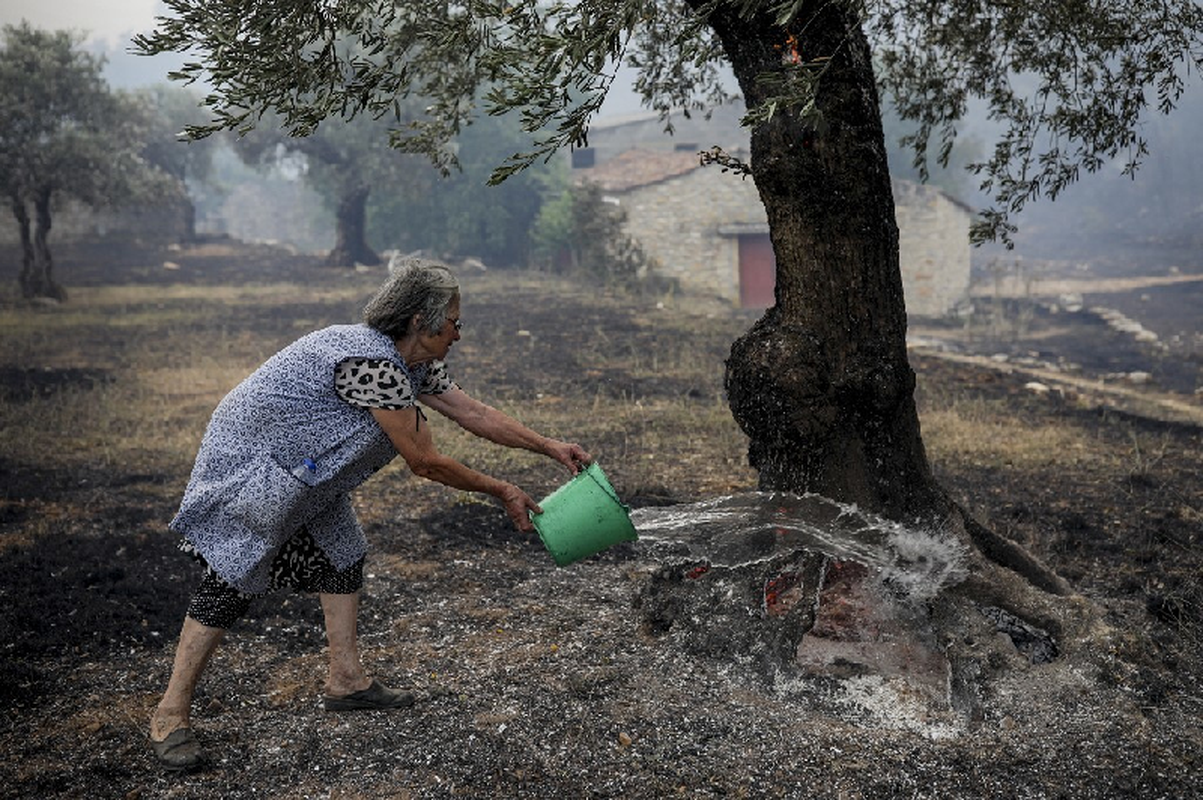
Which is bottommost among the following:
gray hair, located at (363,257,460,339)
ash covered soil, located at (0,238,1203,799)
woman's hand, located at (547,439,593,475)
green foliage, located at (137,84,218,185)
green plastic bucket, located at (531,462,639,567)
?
ash covered soil, located at (0,238,1203,799)

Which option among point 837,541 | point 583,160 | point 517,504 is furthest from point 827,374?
point 583,160

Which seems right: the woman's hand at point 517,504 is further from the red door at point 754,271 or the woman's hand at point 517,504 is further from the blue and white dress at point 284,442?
the red door at point 754,271

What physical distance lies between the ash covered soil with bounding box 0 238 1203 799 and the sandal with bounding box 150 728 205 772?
0.05 meters

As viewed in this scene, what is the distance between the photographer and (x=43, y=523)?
6938 millimetres

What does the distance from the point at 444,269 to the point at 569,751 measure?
1.90 metres

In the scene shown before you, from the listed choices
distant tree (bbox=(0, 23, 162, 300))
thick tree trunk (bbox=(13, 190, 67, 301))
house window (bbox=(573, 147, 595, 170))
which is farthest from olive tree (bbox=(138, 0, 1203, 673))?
house window (bbox=(573, 147, 595, 170))

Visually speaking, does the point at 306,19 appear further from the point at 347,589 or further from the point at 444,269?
the point at 347,589

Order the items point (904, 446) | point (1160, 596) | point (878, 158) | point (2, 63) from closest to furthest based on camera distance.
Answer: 1. point (878, 158)
2. point (904, 446)
3. point (1160, 596)
4. point (2, 63)

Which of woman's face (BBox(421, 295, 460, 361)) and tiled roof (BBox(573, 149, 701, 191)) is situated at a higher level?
tiled roof (BBox(573, 149, 701, 191))

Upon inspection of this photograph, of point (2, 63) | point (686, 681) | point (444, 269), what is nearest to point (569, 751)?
point (686, 681)

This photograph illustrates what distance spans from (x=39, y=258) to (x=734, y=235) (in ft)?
56.3

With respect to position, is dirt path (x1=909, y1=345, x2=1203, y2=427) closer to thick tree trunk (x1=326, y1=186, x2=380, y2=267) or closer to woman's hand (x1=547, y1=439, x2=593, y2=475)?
woman's hand (x1=547, y1=439, x2=593, y2=475)

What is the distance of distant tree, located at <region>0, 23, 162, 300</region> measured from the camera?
1978 centimetres

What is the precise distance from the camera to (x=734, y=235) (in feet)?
89.3
